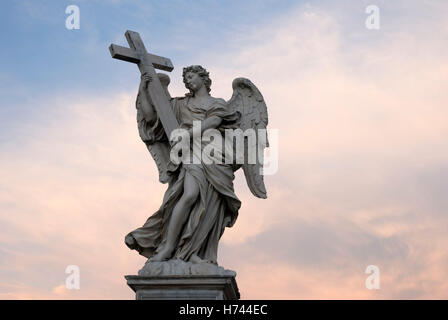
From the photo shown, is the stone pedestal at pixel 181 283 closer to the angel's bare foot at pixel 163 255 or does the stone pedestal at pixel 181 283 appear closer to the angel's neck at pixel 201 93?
the angel's bare foot at pixel 163 255

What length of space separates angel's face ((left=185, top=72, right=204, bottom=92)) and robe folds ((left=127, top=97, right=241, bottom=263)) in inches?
17.2

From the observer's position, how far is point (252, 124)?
44.8 ft

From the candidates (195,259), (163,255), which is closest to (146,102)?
(163,255)

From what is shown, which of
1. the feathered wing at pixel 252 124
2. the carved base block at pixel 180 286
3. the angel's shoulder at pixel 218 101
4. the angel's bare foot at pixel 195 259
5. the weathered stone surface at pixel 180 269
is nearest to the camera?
the carved base block at pixel 180 286

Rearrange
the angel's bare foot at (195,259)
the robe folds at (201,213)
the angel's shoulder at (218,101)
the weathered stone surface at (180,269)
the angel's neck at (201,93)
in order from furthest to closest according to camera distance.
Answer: the angel's neck at (201,93)
the angel's shoulder at (218,101)
the robe folds at (201,213)
the angel's bare foot at (195,259)
the weathered stone surface at (180,269)

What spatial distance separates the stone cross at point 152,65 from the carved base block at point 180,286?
2293 mm

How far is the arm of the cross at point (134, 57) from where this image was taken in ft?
45.0

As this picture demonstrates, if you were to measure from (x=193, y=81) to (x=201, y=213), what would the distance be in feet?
7.07

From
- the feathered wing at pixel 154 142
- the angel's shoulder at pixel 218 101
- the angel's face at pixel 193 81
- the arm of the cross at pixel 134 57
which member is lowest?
the feathered wing at pixel 154 142

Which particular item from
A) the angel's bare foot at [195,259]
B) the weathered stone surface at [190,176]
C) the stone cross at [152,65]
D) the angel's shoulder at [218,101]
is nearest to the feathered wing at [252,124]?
the weathered stone surface at [190,176]

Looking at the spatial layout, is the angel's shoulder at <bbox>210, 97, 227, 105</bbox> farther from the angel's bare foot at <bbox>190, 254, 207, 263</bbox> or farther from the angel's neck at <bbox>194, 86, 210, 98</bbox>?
the angel's bare foot at <bbox>190, 254, 207, 263</bbox>
